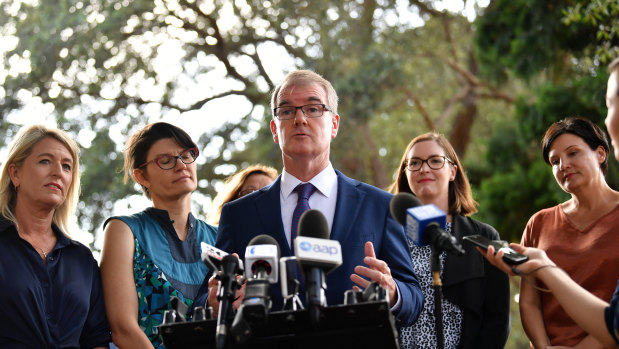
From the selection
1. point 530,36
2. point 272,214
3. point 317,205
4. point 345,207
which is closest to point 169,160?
point 272,214

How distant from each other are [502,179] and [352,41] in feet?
13.4

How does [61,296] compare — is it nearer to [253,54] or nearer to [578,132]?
[578,132]

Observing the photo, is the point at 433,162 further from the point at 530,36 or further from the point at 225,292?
the point at 530,36

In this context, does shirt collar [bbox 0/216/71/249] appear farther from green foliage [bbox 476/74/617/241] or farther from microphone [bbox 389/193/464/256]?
green foliage [bbox 476/74/617/241]

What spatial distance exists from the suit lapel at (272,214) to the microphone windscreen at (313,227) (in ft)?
2.64

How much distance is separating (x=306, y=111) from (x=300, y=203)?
49 cm

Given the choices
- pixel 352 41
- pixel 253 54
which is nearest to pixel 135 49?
pixel 253 54

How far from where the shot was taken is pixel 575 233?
12.9 feet

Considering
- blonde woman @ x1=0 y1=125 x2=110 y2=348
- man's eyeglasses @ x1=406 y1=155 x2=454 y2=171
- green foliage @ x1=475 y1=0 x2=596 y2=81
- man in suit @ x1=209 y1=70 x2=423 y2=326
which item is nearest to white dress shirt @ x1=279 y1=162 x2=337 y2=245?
man in suit @ x1=209 y1=70 x2=423 y2=326

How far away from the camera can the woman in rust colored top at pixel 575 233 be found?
12.2 feet

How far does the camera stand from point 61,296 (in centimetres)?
396

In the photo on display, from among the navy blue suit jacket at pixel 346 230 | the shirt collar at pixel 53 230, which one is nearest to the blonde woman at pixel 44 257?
the shirt collar at pixel 53 230

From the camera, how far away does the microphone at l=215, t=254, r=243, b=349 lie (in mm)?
2396

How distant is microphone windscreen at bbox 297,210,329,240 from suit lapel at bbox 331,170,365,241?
2.44 feet
